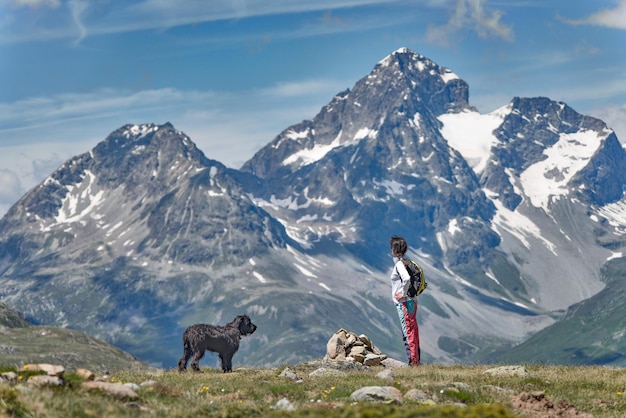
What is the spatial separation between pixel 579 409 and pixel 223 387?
452 inches

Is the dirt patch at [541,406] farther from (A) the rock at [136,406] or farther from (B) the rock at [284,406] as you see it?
(A) the rock at [136,406]

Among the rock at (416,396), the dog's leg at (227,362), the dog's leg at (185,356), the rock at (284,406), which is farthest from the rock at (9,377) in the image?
the dog's leg at (227,362)

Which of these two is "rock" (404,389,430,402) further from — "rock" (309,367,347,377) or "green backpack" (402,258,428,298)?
"green backpack" (402,258,428,298)

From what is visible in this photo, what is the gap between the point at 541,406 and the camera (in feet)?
84.5

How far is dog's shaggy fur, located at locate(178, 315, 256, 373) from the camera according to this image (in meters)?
38.1

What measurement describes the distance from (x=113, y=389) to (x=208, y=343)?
51.1 ft

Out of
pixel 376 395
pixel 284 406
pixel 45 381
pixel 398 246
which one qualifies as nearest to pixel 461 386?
pixel 376 395

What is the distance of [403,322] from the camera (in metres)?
37.2

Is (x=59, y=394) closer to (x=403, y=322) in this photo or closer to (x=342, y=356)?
(x=403, y=322)

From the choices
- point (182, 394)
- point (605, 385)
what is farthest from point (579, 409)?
point (182, 394)

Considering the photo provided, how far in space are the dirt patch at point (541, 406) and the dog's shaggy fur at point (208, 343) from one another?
15263 millimetres

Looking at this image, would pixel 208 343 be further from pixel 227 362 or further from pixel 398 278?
pixel 398 278

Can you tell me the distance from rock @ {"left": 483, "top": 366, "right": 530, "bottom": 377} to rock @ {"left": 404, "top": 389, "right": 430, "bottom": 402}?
9.46 m

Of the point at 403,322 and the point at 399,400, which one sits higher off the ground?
the point at 403,322
